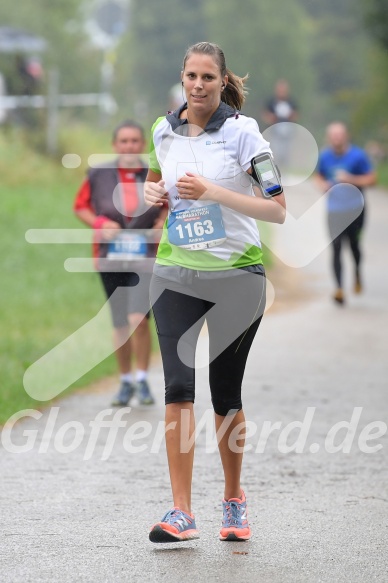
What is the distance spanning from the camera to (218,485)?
7.11 metres

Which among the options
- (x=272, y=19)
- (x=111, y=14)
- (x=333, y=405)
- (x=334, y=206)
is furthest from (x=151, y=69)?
(x=333, y=405)

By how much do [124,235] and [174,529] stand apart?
4120 mm

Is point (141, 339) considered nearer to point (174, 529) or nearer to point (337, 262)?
point (174, 529)

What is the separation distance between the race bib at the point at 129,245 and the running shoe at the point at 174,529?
3.96 m

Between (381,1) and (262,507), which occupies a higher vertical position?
(381,1)

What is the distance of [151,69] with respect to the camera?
103m

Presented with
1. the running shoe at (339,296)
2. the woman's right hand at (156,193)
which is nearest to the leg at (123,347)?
the woman's right hand at (156,193)

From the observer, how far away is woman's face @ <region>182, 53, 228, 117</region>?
5.65 m

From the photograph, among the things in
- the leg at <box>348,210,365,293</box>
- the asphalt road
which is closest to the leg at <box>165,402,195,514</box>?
the asphalt road

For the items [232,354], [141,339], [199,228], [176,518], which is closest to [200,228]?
[199,228]

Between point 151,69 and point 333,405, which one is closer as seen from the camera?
point 333,405

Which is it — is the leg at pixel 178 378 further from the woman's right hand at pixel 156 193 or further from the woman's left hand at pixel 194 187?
the woman's left hand at pixel 194 187

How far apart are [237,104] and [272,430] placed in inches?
130

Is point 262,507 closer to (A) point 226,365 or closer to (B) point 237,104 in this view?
(A) point 226,365
